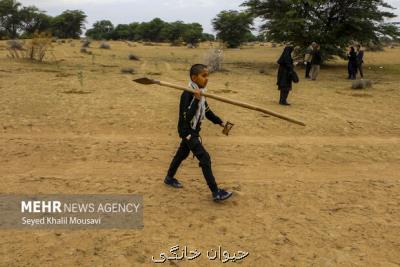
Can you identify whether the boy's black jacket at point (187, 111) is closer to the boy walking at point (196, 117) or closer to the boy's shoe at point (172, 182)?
the boy walking at point (196, 117)

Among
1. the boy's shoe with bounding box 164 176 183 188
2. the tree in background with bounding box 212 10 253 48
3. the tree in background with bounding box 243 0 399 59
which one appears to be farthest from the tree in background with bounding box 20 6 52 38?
the boy's shoe with bounding box 164 176 183 188

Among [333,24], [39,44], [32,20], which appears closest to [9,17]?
[32,20]

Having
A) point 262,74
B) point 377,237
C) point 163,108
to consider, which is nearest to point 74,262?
point 377,237

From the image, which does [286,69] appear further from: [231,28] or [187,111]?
[231,28]

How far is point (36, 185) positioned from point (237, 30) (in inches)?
1615

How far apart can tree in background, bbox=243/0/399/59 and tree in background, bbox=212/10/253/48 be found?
75.5 feet

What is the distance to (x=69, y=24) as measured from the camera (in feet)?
189

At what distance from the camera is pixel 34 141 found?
7617 millimetres

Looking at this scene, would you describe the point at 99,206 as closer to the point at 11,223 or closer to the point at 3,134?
the point at 11,223

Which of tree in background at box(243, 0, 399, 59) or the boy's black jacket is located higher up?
tree in background at box(243, 0, 399, 59)

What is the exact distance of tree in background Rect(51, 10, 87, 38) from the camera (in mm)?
56750

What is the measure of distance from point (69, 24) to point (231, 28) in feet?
77.1

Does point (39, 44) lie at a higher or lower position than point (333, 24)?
lower

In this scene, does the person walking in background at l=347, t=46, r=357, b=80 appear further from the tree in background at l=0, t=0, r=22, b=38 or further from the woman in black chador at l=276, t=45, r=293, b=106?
the tree in background at l=0, t=0, r=22, b=38
